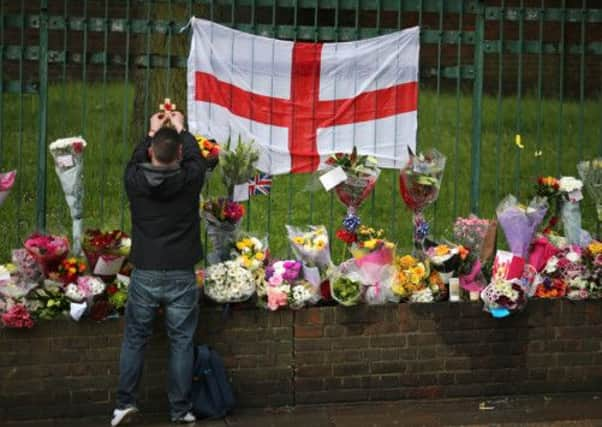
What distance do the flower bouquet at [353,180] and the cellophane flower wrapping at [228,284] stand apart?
759 mm

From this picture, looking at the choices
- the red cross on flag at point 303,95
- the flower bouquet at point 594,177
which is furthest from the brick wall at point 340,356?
the red cross on flag at point 303,95

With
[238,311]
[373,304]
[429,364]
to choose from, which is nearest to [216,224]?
[238,311]

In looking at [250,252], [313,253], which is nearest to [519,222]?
[313,253]

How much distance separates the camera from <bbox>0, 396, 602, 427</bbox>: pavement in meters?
6.71

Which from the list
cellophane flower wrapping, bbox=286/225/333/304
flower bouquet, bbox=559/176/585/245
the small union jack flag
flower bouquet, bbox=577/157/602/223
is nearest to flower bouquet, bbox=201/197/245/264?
the small union jack flag

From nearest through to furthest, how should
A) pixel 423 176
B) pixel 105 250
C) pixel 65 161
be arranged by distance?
1. pixel 105 250
2. pixel 65 161
3. pixel 423 176

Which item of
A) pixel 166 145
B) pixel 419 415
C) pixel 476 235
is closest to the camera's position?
pixel 166 145

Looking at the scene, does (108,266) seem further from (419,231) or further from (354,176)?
(419,231)

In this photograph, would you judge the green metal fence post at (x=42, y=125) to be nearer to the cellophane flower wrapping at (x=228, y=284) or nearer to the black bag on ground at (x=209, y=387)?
the cellophane flower wrapping at (x=228, y=284)

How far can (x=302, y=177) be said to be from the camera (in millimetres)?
10656

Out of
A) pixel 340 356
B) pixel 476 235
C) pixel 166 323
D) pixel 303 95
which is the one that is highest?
pixel 303 95

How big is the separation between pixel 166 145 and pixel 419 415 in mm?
2232

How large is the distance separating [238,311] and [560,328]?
2041 millimetres

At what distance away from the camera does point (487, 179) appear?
11.0 meters
